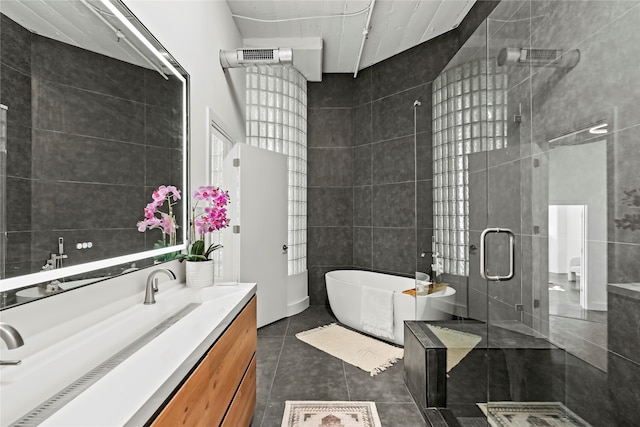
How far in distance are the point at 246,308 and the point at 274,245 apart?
1.95m

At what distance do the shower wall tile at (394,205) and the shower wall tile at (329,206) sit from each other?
1.28 ft

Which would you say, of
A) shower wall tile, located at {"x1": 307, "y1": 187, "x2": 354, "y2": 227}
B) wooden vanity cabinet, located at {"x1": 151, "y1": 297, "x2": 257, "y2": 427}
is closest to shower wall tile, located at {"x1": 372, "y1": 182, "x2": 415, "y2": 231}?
shower wall tile, located at {"x1": 307, "y1": 187, "x2": 354, "y2": 227}

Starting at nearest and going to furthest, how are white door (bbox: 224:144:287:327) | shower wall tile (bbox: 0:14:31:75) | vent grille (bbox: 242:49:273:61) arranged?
1. shower wall tile (bbox: 0:14:31:75)
2. vent grille (bbox: 242:49:273:61)
3. white door (bbox: 224:144:287:327)

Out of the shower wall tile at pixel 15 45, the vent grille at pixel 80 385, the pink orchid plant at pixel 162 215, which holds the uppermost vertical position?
the shower wall tile at pixel 15 45

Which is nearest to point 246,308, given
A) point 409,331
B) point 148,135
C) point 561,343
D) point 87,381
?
point 87,381

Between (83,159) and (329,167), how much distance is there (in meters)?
3.39

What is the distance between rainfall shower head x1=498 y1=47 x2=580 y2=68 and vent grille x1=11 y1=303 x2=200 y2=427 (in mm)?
1826

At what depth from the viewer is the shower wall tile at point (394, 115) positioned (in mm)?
3723

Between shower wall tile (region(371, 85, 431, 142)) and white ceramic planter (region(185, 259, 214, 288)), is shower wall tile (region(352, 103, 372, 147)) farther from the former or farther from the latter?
white ceramic planter (region(185, 259, 214, 288))

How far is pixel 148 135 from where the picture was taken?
1.46 meters

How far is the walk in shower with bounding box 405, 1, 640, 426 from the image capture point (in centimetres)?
107

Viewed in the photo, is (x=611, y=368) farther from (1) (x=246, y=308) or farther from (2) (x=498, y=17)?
(2) (x=498, y=17)

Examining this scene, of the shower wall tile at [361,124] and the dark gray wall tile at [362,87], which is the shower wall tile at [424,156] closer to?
the shower wall tile at [361,124]

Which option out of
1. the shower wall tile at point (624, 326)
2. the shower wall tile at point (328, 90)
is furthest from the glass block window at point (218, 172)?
the shower wall tile at point (624, 326)
